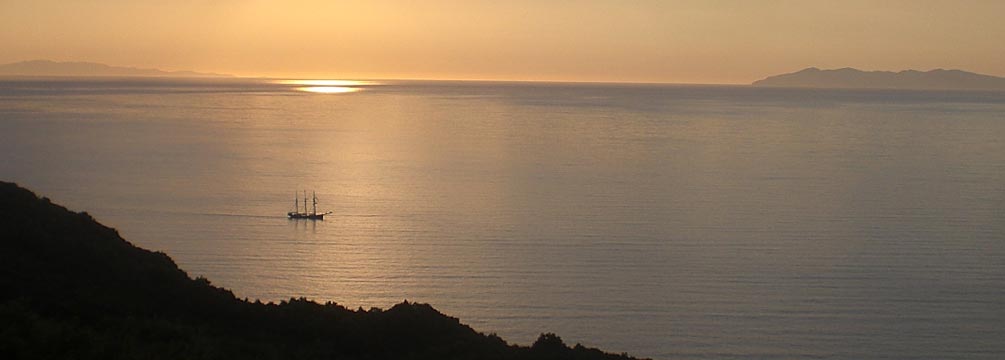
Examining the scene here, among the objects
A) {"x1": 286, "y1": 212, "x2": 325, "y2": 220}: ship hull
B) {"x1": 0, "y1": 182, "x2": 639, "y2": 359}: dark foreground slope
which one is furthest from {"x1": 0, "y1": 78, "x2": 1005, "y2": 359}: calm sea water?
{"x1": 0, "y1": 182, "x2": 639, "y2": 359}: dark foreground slope

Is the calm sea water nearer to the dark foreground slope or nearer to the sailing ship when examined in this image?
the sailing ship

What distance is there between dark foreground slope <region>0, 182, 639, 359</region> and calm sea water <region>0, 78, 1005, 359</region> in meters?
8.89

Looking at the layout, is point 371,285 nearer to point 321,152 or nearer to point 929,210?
point 929,210

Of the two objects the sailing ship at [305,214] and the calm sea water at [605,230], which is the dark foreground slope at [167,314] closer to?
the calm sea water at [605,230]

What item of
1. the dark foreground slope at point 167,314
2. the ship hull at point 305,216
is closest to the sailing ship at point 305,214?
the ship hull at point 305,216

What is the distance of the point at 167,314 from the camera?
13484 mm

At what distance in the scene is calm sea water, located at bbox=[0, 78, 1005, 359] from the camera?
2406 centimetres

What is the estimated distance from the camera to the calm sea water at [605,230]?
947 inches

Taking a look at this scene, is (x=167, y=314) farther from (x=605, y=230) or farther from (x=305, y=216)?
(x=305, y=216)

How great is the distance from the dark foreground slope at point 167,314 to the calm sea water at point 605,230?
8.89m

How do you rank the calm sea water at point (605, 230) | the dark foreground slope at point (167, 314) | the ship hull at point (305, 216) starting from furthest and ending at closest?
1. the ship hull at point (305, 216)
2. the calm sea water at point (605, 230)
3. the dark foreground slope at point (167, 314)

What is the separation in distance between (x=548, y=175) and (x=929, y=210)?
19.1 metres

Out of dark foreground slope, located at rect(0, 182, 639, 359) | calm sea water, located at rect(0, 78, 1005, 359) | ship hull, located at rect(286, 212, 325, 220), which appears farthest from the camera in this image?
ship hull, located at rect(286, 212, 325, 220)

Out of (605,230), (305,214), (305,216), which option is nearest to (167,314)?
(605,230)
